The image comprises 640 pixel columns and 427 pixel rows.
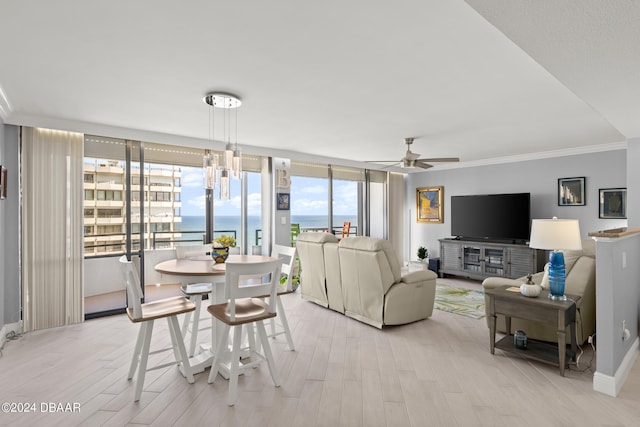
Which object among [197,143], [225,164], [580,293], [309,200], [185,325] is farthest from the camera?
[309,200]

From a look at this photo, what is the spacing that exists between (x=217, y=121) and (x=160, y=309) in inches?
89.0

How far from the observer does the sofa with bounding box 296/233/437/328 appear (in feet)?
12.6

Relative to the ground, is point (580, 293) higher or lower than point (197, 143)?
lower

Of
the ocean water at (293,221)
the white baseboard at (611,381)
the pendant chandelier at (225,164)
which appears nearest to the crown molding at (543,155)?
the white baseboard at (611,381)

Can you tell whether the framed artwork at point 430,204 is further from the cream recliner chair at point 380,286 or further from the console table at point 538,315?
the console table at point 538,315

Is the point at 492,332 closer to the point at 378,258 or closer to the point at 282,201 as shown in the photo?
the point at 378,258

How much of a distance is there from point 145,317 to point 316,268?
8.41ft

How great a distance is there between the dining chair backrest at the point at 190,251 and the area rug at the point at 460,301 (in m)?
3.20

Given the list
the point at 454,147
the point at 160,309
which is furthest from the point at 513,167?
the point at 160,309

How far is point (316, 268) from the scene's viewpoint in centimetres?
477

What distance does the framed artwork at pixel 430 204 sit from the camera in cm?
761

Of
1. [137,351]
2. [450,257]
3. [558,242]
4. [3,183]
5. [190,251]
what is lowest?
[137,351]

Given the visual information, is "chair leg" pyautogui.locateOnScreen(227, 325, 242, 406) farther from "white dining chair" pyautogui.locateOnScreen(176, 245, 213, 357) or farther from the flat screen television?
the flat screen television

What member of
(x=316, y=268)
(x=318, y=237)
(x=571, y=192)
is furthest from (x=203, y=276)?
(x=571, y=192)
